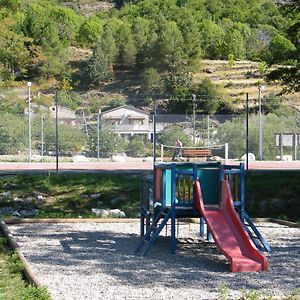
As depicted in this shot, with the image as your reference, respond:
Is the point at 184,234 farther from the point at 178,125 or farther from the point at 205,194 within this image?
the point at 178,125

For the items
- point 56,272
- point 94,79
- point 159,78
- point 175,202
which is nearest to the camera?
point 56,272

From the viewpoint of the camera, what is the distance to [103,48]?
338ft

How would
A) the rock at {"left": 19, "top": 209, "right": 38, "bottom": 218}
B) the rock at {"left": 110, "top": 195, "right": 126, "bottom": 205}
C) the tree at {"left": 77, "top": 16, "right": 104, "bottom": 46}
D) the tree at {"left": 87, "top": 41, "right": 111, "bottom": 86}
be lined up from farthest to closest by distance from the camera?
the tree at {"left": 77, "top": 16, "right": 104, "bottom": 46}
the tree at {"left": 87, "top": 41, "right": 111, "bottom": 86}
the rock at {"left": 110, "top": 195, "right": 126, "bottom": 205}
the rock at {"left": 19, "top": 209, "right": 38, "bottom": 218}

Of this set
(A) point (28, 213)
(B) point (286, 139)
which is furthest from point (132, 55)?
(A) point (28, 213)

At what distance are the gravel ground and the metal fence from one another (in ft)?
44.4

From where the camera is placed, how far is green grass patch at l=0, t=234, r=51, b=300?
7.58 m

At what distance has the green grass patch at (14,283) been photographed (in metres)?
7.58

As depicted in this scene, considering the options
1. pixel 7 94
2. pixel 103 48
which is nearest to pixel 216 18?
pixel 103 48

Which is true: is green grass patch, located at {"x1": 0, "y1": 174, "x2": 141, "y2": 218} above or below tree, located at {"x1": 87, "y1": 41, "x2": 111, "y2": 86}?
below

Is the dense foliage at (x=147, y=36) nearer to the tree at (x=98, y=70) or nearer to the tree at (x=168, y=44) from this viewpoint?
the tree at (x=168, y=44)

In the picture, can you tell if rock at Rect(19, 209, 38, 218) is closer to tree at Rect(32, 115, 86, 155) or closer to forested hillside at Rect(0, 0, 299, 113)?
tree at Rect(32, 115, 86, 155)

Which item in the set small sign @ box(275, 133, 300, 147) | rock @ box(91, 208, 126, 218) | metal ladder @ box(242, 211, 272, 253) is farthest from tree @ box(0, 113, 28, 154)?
metal ladder @ box(242, 211, 272, 253)

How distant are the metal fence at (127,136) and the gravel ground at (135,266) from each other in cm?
1352

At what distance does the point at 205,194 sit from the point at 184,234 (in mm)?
1914
